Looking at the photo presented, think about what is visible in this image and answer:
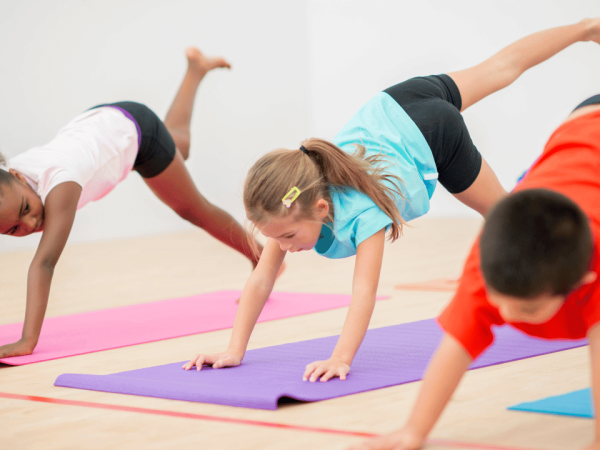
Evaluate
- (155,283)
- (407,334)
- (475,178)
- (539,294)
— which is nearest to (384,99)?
(475,178)

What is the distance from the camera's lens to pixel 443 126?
1.98m

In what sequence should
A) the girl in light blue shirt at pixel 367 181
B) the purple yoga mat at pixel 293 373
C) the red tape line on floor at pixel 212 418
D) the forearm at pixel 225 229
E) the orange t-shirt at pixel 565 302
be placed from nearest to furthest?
the orange t-shirt at pixel 565 302 < the red tape line on floor at pixel 212 418 < the purple yoga mat at pixel 293 373 < the girl in light blue shirt at pixel 367 181 < the forearm at pixel 225 229

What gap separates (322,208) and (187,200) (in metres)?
1.21

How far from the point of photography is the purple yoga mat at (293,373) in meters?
1.47

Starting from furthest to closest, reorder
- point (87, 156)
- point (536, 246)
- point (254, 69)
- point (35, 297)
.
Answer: point (254, 69)
point (87, 156)
point (35, 297)
point (536, 246)

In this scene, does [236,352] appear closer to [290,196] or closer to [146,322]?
[290,196]

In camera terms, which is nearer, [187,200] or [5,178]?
[5,178]

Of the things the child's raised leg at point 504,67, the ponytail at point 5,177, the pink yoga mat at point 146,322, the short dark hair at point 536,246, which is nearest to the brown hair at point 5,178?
the ponytail at point 5,177

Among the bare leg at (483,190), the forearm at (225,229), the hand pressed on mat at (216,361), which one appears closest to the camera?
the hand pressed on mat at (216,361)

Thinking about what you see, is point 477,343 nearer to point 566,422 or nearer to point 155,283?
point 566,422

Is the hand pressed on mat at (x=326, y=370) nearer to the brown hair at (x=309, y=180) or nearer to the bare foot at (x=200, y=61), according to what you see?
the brown hair at (x=309, y=180)

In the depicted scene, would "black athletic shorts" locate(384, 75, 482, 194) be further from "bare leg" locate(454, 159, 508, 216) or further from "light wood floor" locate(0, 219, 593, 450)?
"light wood floor" locate(0, 219, 593, 450)

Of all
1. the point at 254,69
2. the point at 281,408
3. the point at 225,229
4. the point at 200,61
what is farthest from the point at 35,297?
the point at 254,69

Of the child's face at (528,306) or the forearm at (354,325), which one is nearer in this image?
the child's face at (528,306)
